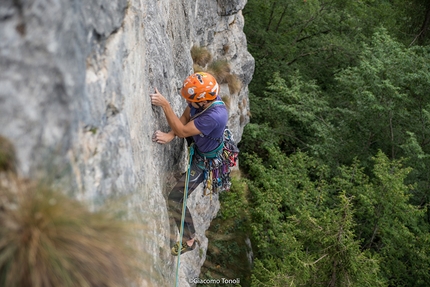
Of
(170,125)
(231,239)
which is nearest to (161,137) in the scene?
(170,125)

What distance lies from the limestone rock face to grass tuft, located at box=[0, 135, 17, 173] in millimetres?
29

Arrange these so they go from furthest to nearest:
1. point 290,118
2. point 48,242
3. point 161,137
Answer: point 290,118, point 161,137, point 48,242

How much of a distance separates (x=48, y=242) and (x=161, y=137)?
277 centimetres

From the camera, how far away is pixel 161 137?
4770 millimetres

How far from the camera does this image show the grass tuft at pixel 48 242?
80.4 inches

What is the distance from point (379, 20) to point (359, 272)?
14.3 meters

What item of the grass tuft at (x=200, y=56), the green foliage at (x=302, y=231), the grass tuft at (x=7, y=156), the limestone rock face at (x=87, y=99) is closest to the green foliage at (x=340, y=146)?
the green foliage at (x=302, y=231)

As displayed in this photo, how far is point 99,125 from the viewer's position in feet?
9.39

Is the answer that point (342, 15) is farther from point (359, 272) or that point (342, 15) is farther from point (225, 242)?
point (359, 272)

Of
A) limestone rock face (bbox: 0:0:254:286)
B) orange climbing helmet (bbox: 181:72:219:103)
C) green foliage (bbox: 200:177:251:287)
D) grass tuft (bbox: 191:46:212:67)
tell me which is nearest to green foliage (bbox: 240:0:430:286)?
green foliage (bbox: 200:177:251:287)

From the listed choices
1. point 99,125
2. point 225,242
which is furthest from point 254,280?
point 99,125

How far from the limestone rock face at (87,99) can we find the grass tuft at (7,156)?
3 centimetres

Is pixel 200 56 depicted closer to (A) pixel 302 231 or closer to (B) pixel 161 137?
(A) pixel 302 231

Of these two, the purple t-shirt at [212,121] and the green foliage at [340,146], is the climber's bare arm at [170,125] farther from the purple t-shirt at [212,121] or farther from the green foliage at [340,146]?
the green foliage at [340,146]
